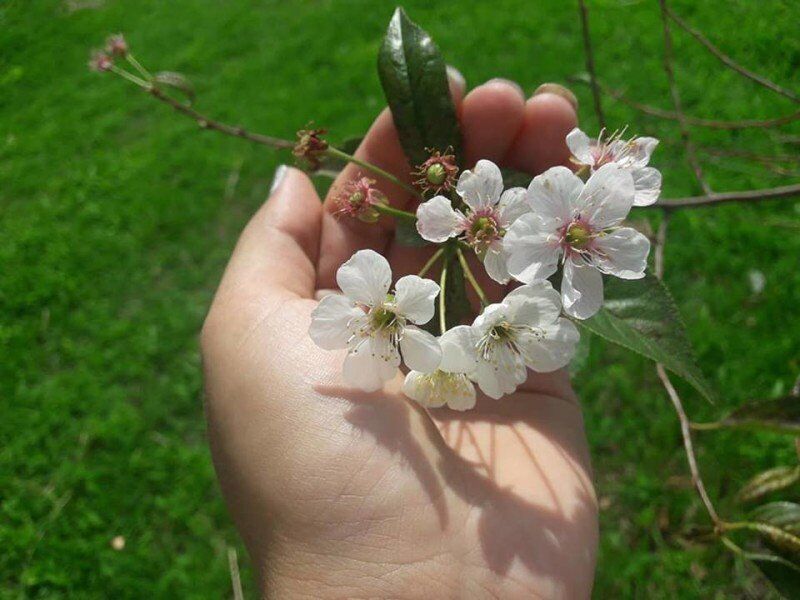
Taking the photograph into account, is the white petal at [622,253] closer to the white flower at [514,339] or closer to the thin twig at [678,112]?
the white flower at [514,339]

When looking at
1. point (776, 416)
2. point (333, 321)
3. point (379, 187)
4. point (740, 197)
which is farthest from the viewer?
point (379, 187)

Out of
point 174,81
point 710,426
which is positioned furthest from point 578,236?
point 174,81

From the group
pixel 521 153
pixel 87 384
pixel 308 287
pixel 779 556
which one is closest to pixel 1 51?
pixel 87 384

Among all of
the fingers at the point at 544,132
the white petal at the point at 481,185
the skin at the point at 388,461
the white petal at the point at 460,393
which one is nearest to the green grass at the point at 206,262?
the skin at the point at 388,461

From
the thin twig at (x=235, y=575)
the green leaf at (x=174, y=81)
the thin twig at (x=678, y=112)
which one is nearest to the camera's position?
the thin twig at (x=678, y=112)

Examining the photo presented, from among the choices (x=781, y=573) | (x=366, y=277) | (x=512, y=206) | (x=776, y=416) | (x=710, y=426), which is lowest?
(x=781, y=573)

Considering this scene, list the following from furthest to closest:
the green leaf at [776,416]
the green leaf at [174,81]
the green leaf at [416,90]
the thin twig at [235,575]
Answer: the thin twig at [235,575], the green leaf at [174,81], the green leaf at [416,90], the green leaf at [776,416]

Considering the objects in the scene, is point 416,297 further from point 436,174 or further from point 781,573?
point 781,573

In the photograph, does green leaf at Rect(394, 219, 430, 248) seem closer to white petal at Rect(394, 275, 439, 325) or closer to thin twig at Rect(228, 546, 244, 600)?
white petal at Rect(394, 275, 439, 325)
